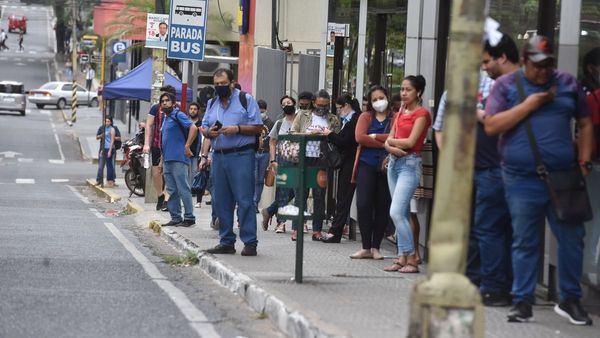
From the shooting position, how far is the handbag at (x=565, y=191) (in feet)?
28.6

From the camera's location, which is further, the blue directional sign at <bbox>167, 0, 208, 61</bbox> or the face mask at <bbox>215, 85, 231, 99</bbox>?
the blue directional sign at <bbox>167, 0, 208, 61</bbox>

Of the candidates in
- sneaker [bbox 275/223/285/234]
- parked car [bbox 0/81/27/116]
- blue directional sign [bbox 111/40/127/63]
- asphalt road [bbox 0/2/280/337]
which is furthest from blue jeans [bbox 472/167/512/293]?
parked car [bbox 0/81/27/116]

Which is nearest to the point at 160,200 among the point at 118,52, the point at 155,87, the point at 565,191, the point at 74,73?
the point at 155,87

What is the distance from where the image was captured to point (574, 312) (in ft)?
29.7

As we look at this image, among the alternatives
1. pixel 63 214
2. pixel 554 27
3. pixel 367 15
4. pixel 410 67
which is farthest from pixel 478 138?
pixel 63 214

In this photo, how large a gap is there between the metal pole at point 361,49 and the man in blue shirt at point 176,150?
8.42 ft

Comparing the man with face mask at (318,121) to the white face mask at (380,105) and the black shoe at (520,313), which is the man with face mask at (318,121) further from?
the black shoe at (520,313)

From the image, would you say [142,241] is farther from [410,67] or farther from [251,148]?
[410,67]

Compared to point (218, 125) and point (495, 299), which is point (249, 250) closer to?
point (218, 125)

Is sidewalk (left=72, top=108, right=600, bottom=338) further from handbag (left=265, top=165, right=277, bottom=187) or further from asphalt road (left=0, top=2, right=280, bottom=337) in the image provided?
handbag (left=265, top=165, right=277, bottom=187)

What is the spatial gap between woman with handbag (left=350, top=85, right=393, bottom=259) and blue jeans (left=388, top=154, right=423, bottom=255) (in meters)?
0.86

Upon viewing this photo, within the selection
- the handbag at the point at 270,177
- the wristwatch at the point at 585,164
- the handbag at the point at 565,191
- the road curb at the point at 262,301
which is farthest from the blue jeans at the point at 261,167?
the handbag at the point at 565,191

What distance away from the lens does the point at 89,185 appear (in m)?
33.9

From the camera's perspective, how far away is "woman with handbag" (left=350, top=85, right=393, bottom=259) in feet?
42.5
